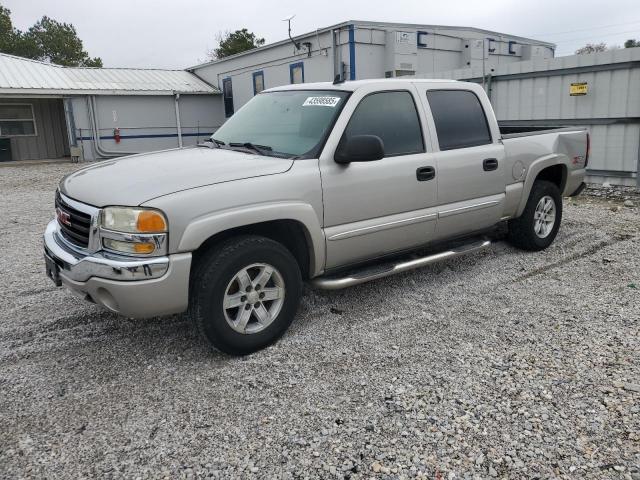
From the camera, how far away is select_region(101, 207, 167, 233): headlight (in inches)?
123

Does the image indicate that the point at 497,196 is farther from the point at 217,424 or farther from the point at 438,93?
the point at 217,424

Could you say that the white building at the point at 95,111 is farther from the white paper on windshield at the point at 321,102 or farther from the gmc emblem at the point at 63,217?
the white paper on windshield at the point at 321,102

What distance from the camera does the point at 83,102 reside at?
20.8m

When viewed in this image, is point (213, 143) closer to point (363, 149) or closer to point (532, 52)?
point (363, 149)

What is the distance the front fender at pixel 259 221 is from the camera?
3240 mm

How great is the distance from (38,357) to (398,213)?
9.43ft

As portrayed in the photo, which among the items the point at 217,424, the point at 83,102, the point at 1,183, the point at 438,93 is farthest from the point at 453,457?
the point at 83,102

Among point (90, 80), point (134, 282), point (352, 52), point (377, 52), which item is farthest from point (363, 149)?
point (90, 80)

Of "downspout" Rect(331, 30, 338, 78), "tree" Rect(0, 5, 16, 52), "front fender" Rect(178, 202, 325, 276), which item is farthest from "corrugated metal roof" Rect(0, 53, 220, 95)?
"tree" Rect(0, 5, 16, 52)

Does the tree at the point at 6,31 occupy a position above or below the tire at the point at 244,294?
above

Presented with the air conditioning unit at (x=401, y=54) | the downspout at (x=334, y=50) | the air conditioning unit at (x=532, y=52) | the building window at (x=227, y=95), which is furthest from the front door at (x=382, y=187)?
the building window at (x=227, y=95)

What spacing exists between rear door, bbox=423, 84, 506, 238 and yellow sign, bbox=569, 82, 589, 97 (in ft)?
19.8

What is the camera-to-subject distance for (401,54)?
632 inches

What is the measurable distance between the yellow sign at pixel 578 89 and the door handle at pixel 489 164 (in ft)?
20.4
